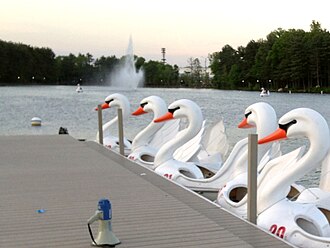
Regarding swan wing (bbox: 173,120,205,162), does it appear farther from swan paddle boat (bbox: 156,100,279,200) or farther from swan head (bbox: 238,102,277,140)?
swan head (bbox: 238,102,277,140)

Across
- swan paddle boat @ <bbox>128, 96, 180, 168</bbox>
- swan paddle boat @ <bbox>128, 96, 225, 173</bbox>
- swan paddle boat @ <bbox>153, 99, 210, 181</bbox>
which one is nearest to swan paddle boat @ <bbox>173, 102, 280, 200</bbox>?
swan paddle boat @ <bbox>153, 99, 210, 181</bbox>

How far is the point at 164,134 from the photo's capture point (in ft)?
39.2

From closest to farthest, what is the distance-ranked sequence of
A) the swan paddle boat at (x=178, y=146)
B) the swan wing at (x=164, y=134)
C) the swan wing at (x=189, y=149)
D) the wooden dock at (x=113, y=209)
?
1. the wooden dock at (x=113, y=209)
2. the swan paddle boat at (x=178, y=146)
3. the swan wing at (x=189, y=149)
4. the swan wing at (x=164, y=134)

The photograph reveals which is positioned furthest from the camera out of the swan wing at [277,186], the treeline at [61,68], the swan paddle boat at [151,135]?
the treeline at [61,68]

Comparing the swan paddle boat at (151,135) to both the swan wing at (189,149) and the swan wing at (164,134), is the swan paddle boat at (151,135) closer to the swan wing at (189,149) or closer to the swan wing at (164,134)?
the swan wing at (164,134)

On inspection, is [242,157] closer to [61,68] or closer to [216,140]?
[216,140]

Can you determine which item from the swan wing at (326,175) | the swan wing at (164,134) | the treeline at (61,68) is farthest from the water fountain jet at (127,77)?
the swan wing at (326,175)

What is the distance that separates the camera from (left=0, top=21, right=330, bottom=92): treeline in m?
75.9

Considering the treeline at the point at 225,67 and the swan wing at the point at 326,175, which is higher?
the treeline at the point at 225,67

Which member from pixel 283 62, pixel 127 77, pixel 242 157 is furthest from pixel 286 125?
pixel 127 77

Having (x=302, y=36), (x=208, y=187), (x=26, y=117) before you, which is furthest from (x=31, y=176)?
(x=302, y=36)

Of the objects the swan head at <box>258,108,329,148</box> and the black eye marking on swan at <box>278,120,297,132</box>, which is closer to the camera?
the swan head at <box>258,108,329,148</box>

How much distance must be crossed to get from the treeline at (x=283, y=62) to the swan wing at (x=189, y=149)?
6593 centimetres

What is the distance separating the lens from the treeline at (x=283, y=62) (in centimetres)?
7419
